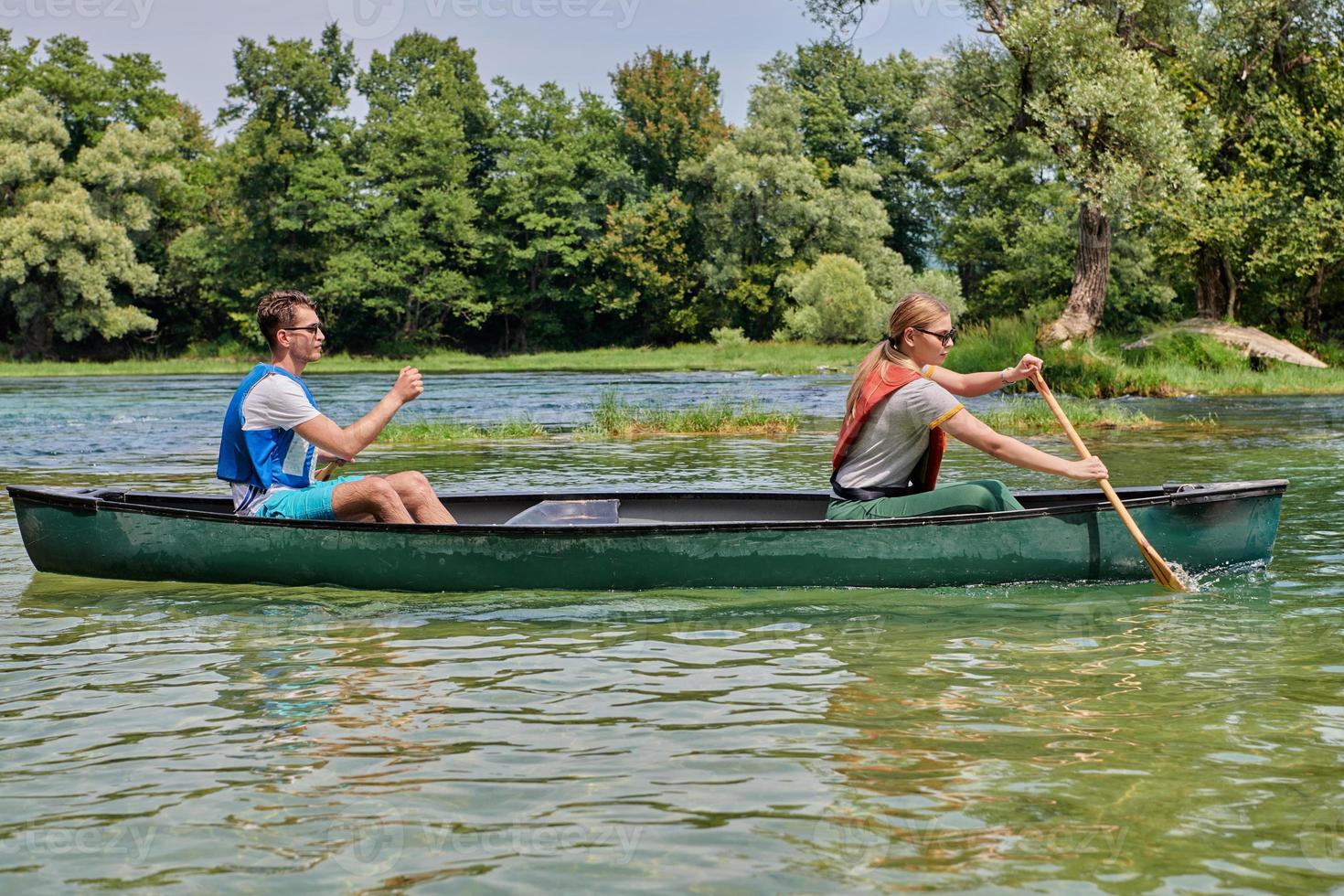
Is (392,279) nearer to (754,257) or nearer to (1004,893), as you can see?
(754,257)

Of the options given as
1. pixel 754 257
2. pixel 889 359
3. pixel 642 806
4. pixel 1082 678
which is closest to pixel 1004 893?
pixel 642 806

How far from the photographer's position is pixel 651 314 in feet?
188

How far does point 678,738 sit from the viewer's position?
461 centimetres

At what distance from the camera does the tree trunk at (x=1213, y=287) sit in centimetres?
2997

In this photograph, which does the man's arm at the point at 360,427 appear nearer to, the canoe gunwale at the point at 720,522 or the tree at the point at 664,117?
the canoe gunwale at the point at 720,522

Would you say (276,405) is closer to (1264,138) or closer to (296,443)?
(296,443)

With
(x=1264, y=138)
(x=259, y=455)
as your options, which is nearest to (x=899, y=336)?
(x=259, y=455)

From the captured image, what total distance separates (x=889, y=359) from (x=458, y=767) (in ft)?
10.9

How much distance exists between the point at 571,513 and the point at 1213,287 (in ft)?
84.1

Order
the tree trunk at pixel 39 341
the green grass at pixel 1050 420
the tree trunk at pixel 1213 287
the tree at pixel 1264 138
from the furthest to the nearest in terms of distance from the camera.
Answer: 1. the tree trunk at pixel 39 341
2. the tree trunk at pixel 1213 287
3. the tree at pixel 1264 138
4. the green grass at pixel 1050 420

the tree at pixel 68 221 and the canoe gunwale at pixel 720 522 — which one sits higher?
the tree at pixel 68 221

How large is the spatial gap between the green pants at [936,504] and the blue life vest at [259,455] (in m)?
2.88

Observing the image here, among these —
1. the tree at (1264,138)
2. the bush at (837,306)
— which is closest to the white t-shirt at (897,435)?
the tree at (1264,138)

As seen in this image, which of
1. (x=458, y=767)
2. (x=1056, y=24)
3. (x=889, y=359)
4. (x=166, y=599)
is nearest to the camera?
(x=458, y=767)
